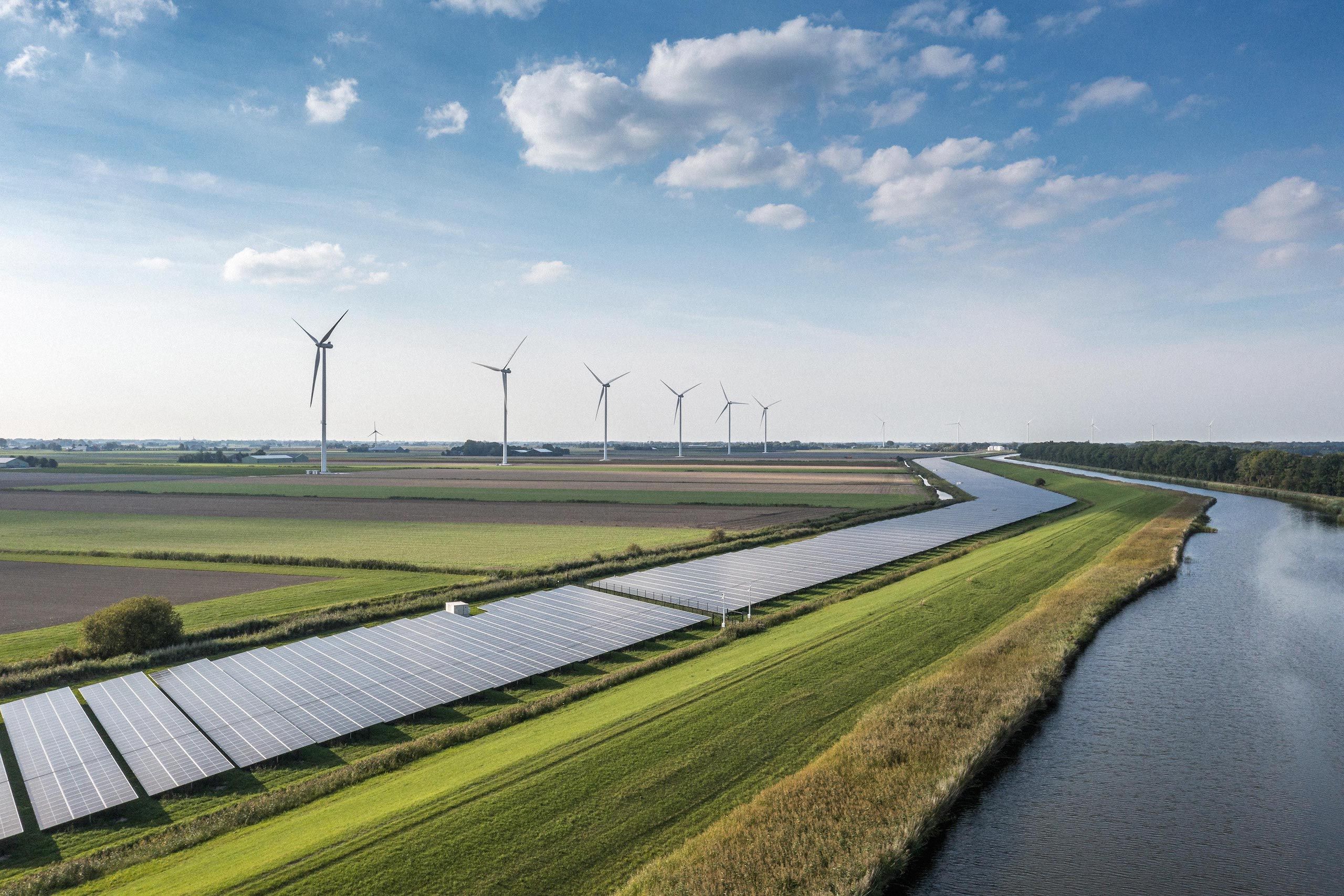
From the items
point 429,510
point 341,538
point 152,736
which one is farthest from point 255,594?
point 429,510

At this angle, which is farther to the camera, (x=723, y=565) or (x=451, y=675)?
(x=723, y=565)

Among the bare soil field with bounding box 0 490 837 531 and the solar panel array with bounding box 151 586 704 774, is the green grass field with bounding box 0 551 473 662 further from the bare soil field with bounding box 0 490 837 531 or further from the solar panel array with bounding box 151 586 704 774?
the bare soil field with bounding box 0 490 837 531

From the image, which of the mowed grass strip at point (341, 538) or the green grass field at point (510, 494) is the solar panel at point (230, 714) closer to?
the mowed grass strip at point (341, 538)

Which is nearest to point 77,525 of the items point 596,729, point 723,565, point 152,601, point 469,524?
point 469,524

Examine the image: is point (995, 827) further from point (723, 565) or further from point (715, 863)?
point (723, 565)

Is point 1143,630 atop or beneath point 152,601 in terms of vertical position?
beneath

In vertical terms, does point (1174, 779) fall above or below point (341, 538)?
below

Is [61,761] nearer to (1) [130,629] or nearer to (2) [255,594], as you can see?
(1) [130,629]

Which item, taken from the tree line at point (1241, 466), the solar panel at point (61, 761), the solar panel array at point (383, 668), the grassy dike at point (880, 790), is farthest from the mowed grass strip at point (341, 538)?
the tree line at point (1241, 466)
